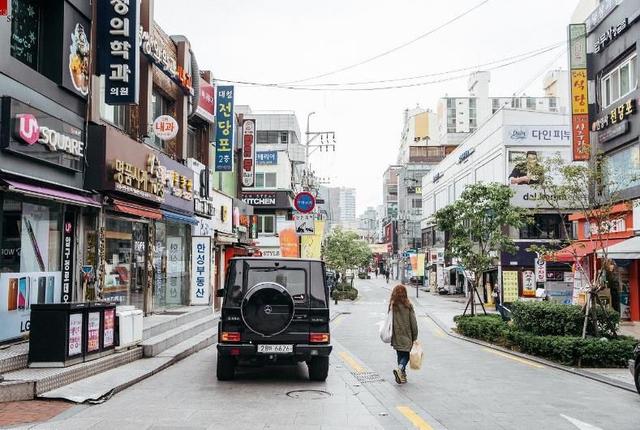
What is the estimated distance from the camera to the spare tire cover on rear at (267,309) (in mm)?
9875

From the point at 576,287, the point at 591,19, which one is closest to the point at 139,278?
the point at 576,287

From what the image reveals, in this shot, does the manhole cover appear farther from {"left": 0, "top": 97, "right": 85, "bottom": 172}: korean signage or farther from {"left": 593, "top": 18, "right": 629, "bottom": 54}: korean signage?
{"left": 593, "top": 18, "right": 629, "bottom": 54}: korean signage

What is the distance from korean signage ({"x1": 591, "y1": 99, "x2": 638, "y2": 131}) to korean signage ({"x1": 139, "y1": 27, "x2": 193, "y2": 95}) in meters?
15.7

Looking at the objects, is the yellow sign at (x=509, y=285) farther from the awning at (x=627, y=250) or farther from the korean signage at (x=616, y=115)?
the awning at (x=627, y=250)

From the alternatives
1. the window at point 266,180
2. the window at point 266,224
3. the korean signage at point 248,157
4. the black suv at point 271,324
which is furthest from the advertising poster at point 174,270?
the window at point 266,180

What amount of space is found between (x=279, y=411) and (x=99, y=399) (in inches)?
99.2

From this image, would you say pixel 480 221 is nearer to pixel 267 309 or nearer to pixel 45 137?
pixel 267 309

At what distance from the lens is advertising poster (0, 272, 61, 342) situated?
10.4 meters

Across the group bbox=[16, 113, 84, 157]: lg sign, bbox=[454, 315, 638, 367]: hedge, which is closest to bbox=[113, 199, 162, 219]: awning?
bbox=[16, 113, 84, 157]: lg sign

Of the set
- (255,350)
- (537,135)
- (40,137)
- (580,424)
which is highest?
(537,135)

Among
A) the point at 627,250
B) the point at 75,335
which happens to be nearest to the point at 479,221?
the point at 627,250

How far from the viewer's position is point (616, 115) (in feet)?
77.0

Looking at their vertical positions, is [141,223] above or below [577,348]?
above

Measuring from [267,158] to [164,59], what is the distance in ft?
120
